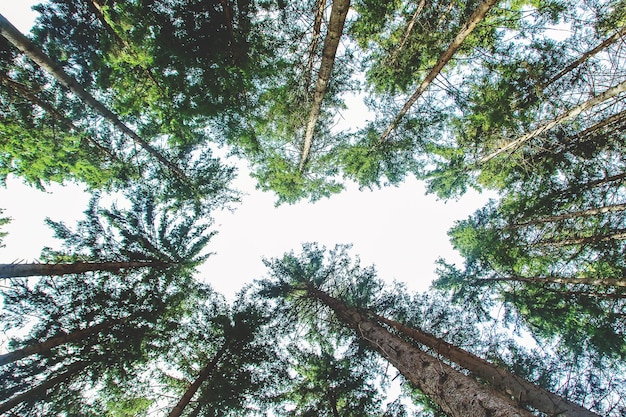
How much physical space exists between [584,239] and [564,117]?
520cm

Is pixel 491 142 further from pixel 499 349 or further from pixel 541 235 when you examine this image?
pixel 499 349

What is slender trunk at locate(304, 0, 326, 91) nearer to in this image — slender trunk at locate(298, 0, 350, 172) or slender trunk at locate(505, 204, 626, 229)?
slender trunk at locate(298, 0, 350, 172)

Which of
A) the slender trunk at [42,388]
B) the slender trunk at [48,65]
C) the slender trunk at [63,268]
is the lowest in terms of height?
the slender trunk at [42,388]

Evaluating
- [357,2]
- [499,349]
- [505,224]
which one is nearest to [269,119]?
[357,2]

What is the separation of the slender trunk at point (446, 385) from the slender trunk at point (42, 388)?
7241 millimetres

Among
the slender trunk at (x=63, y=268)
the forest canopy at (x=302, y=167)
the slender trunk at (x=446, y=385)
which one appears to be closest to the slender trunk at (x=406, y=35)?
the forest canopy at (x=302, y=167)

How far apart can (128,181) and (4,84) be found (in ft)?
12.2

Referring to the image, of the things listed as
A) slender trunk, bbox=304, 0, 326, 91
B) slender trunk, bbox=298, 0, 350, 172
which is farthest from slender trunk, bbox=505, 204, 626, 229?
slender trunk, bbox=304, 0, 326, 91

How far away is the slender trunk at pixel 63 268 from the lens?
5395mm

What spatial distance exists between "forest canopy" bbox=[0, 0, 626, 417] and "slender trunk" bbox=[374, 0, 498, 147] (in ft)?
0.15

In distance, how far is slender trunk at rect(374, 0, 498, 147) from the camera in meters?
5.44

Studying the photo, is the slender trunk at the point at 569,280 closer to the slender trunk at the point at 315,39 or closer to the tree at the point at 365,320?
the tree at the point at 365,320

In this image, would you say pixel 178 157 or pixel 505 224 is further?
pixel 505 224

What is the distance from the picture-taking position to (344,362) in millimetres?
9453
